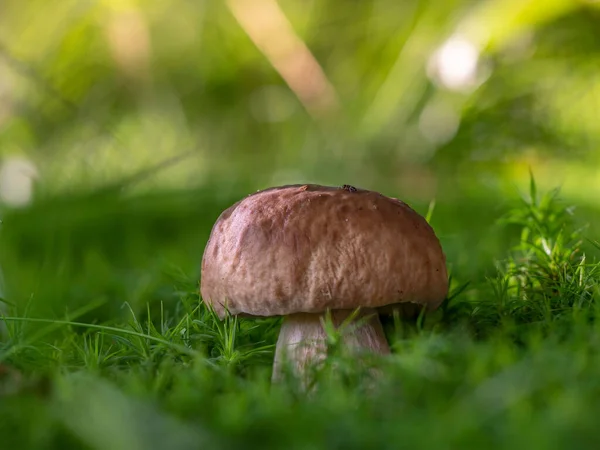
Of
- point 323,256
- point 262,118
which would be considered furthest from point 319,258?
point 262,118

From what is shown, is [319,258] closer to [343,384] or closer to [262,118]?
[343,384]

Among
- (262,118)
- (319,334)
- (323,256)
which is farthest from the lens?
(262,118)

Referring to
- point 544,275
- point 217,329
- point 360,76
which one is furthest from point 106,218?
point 360,76

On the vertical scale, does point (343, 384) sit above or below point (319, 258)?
below

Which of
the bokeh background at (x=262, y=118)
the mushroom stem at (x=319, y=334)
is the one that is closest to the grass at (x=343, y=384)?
the mushroom stem at (x=319, y=334)

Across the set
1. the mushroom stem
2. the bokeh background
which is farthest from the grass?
the bokeh background

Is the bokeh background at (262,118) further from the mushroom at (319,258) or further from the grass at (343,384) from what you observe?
the mushroom at (319,258)

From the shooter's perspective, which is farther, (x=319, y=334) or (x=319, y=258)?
(x=319, y=334)

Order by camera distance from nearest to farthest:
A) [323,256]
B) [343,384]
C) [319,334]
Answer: [343,384], [323,256], [319,334]

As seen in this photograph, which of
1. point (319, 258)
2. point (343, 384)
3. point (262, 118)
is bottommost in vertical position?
point (343, 384)
